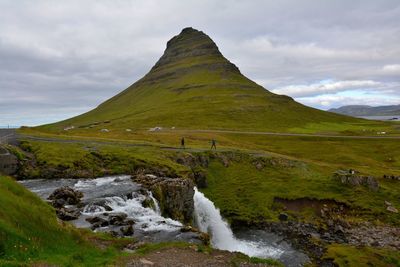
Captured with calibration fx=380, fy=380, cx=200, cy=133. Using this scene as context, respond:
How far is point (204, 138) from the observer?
12519 centimetres

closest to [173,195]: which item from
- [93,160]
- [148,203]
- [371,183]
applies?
[148,203]

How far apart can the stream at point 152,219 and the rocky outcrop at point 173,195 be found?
1718 millimetres

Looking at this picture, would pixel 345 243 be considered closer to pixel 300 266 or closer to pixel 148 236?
pixel 300 266

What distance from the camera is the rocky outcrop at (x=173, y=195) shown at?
5238 cm

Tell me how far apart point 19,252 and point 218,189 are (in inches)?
2245

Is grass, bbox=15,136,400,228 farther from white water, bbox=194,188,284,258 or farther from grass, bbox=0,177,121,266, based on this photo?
grass, bbox=0,177,121,266

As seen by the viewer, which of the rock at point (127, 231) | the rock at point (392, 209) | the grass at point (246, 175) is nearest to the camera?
the rock at point (127, 231)

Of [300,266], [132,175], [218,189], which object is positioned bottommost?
[300,266]

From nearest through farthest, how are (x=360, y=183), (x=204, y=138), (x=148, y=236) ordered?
(x=148, y=236), (x=360, y=183), (x=204, y=138)

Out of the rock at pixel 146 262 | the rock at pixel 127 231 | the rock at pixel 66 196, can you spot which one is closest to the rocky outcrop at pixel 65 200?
the rock at pixel 66 196

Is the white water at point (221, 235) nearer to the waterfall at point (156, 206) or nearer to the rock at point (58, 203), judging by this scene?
the waterfall at point (156, 206)

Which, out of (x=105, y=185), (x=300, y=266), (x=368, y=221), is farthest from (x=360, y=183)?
(x=105, y=185)

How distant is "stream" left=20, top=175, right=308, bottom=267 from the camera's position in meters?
38.1

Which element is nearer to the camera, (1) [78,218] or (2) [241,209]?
(1) [78,218]
